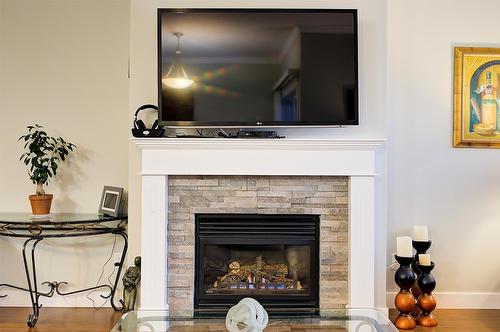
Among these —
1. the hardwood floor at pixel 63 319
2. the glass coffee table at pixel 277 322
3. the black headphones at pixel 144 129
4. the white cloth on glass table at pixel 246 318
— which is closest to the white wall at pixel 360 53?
the black headphones at pixel 144 129

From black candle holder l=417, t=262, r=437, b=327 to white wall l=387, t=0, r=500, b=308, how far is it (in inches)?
16.0

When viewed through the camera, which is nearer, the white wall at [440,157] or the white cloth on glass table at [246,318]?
the white cloth on glass table at [246,318]

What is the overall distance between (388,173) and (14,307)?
2.88 m

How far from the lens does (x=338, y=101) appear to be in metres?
2.75

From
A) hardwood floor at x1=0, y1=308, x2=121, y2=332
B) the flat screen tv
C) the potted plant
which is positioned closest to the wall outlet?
hardwood floor at x1=0, y1=308, x2=121, y2=332

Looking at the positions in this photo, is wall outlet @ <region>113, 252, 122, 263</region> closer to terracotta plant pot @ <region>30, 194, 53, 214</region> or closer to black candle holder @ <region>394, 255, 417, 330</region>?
terracotta plant pot @ <region>30, 194, 53, 214</region>

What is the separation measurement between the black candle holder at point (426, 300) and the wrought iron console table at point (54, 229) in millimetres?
1973

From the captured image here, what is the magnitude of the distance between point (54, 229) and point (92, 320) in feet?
2.15

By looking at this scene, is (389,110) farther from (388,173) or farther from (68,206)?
(68,206)

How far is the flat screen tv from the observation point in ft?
8.98

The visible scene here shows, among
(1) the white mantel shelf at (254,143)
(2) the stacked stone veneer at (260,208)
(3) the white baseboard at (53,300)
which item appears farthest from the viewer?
(3) the white baseboard at (53,300)

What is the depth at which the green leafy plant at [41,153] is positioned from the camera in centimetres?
300

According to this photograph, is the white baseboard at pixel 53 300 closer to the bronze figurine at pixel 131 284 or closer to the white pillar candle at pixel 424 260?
the bronze figurine at pixel 131 284

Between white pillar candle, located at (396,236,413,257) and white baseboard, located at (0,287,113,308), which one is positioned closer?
white pillar candle, located at (396,236,413,257)
